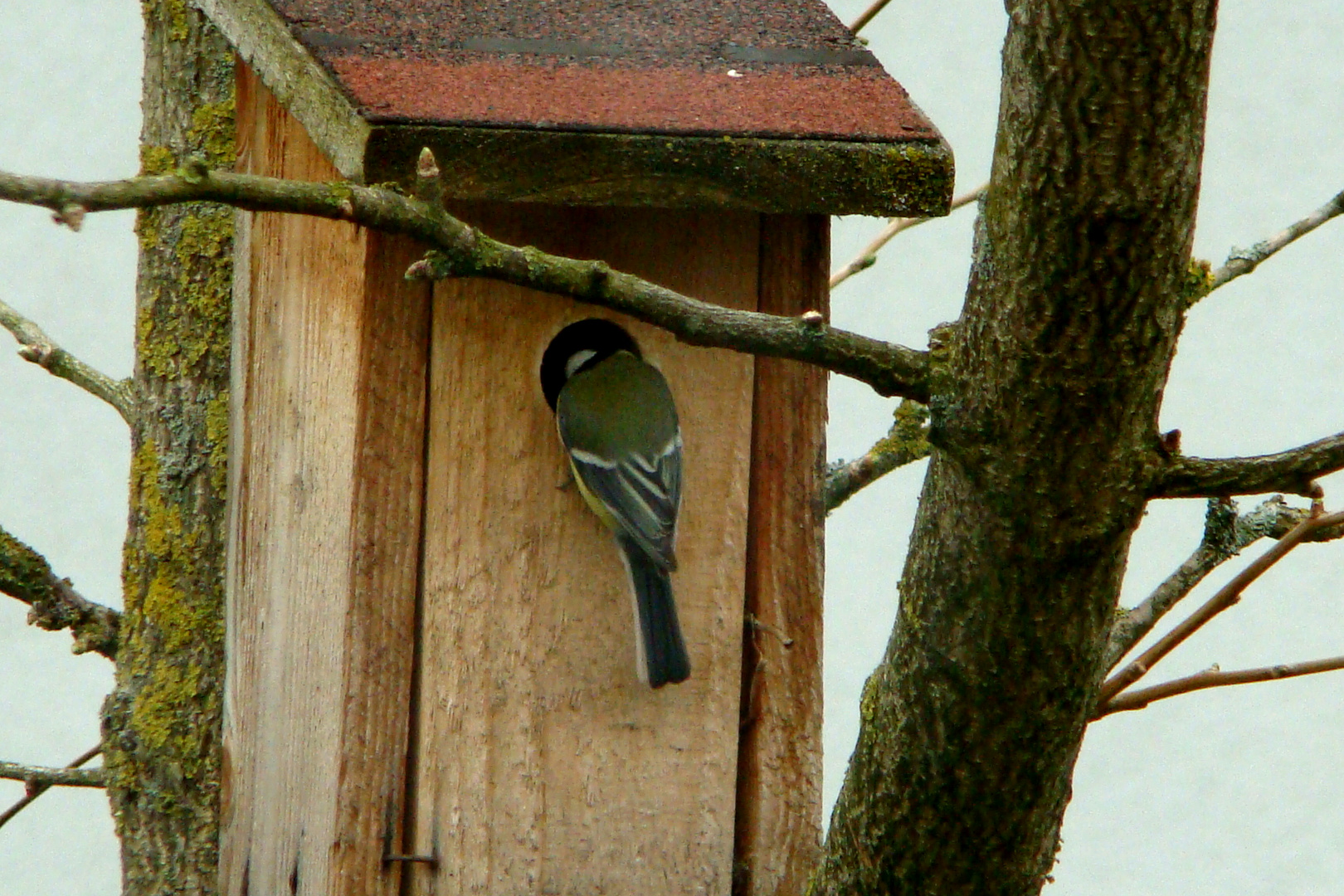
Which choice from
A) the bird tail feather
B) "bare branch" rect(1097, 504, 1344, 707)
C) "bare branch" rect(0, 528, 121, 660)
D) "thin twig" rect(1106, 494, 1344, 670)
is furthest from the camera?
"bare branch" rect(0, 528, 121, 660)

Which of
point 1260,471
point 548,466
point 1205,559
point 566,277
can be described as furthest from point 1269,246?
point 566,277

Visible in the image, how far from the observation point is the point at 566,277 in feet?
4.91

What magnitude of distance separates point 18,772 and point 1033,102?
1.84 metres

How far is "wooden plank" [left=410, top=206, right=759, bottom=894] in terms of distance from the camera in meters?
2.13

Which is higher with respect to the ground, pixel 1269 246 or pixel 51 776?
pixel 1269 246

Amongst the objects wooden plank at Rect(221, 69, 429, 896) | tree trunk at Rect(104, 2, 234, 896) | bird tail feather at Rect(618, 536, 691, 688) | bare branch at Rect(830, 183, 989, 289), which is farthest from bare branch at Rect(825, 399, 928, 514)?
tree trunk at Rect(104, 2, 234, 896)

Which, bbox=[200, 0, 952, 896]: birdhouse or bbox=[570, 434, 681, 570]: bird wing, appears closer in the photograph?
bbox=[200, 0, 952, 896]: birdhouse

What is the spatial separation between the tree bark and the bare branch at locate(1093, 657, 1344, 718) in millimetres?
95

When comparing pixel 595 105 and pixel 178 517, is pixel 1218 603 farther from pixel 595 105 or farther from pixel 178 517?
pixel 178 517

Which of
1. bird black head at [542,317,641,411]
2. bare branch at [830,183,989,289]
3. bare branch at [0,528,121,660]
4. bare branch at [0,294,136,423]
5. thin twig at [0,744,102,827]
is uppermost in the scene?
bare branch at [830,183,989,289]

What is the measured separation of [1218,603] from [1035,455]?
0.36m

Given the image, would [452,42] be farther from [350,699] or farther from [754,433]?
[350,699]

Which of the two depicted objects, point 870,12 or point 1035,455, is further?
point 870,12

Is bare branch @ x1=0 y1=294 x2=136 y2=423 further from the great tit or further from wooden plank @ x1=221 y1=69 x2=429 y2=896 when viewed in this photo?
the great tit
